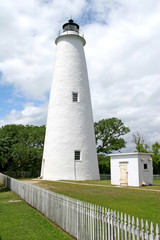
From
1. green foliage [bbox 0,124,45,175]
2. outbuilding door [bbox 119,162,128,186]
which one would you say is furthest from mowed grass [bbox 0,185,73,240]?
green foliage [bbox 0,124,45,175]

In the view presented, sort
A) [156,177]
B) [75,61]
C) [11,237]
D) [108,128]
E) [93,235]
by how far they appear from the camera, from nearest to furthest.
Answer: [93,235]
[11,237]
[75,61]
[156,177]
[108,128]

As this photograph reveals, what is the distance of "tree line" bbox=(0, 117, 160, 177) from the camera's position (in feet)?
100

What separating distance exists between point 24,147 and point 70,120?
11.0 m

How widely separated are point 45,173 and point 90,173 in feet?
15.2

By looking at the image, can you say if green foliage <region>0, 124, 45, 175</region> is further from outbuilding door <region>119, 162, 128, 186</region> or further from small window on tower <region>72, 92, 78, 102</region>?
outbuilding door <region>119, 162, 128, 186</region>

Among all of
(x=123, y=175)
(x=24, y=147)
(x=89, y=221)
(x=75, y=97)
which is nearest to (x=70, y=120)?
Result: (x=75, y=97)

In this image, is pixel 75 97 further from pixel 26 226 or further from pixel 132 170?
pixel 26 226

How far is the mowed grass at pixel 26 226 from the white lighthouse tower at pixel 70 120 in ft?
39.6

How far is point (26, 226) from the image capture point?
743 centimetres

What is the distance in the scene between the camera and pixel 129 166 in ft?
58.4

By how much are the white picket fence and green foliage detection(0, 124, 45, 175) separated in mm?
21583

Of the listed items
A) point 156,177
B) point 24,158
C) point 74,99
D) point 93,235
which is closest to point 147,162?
point 74,99

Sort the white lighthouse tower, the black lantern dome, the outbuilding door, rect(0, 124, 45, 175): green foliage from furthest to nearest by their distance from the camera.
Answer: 1. rect(0, 124, 45, 175): green foliage
2. the black lantern dome
3. the white lighthouse tower
4. the outbuilding door

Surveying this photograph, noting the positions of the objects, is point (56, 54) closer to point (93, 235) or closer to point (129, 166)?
point (129, 166)
